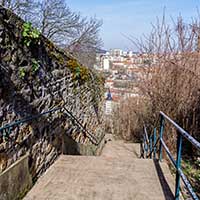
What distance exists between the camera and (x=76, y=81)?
532cm

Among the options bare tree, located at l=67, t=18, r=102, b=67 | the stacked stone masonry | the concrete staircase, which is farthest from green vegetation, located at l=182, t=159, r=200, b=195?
bare tree, located at l=67, t=18, r=102, b=67

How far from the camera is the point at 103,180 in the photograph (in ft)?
9.42

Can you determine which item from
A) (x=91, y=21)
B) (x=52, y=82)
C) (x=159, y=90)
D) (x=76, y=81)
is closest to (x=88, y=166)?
(x=52, y=82)

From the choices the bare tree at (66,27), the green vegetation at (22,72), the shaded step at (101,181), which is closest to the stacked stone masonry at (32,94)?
the green vegetation at (22,72)

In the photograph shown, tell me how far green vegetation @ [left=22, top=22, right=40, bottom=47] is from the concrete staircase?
1.40 meters

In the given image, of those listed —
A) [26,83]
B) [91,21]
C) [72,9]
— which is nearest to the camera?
[26,83]

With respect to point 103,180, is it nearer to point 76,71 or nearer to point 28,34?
point 28,34

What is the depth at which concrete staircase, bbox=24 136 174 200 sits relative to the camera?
2521mm

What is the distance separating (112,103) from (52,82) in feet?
23.7

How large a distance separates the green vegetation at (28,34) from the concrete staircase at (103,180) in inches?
54.9

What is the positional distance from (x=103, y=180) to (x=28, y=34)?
163cm

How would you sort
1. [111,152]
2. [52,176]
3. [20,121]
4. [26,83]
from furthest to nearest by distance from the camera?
[111,152] → [52,176] → [26,83] → [20,121]

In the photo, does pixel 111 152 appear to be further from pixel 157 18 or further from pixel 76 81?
pixel 157 18

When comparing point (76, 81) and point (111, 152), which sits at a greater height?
point (76, 81)
